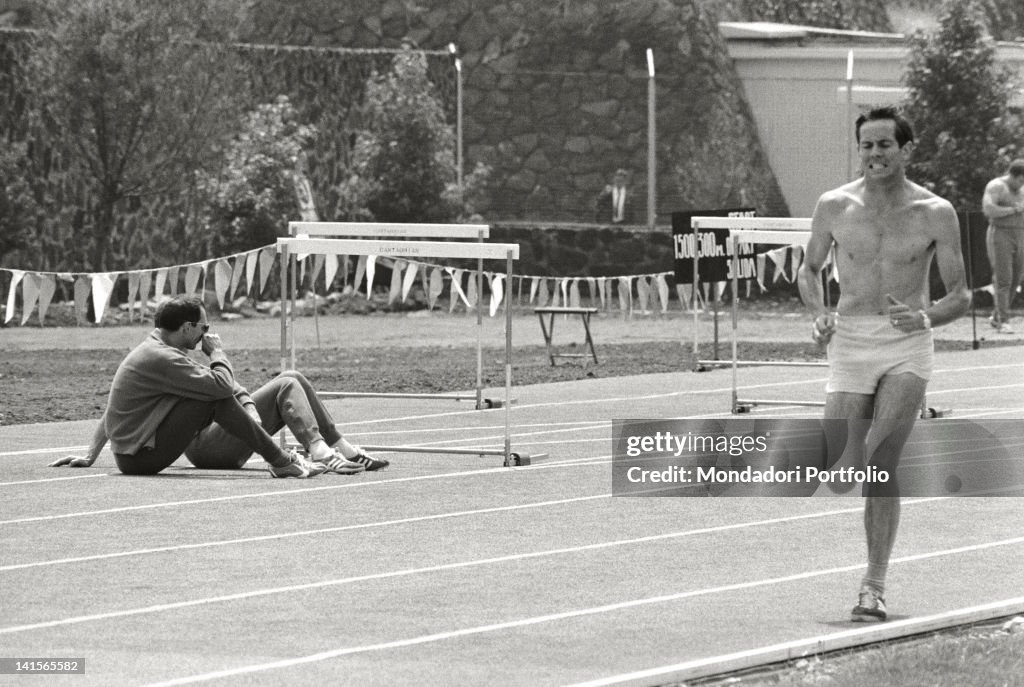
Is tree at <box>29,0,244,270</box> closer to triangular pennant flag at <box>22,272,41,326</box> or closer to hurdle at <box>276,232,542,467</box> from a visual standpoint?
triangular pennant flag at <box>22,272,41,326</box>

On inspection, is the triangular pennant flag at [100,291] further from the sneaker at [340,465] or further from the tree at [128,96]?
the tree at [128,96]

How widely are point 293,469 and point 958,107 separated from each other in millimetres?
23307

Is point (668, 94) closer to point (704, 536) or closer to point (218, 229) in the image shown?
point (218, 229)

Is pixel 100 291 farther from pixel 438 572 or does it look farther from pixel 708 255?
pixel 438 572

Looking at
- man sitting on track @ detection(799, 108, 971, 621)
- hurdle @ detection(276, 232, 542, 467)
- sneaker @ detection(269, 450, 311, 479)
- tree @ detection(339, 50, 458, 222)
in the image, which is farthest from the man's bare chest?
tree @ detection(339, 50, 458, 222)

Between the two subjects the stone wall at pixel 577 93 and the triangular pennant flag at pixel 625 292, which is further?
the stone wall at pixel 577 93

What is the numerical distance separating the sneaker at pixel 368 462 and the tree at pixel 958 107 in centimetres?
2172

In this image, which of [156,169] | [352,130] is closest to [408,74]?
[352,130]

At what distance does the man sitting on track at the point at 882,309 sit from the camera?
325 inches

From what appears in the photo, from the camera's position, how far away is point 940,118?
3456 cm

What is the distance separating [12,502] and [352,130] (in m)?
26.0

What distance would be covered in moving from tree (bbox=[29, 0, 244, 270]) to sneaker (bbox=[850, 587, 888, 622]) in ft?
80.3

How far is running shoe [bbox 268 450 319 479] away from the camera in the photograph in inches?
513

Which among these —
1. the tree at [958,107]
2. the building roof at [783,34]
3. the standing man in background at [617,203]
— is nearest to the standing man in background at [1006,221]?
the tree at [958,107]
